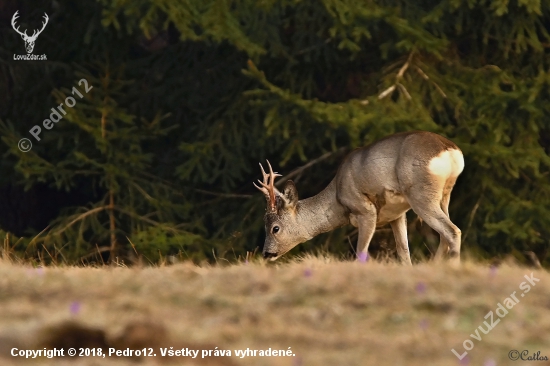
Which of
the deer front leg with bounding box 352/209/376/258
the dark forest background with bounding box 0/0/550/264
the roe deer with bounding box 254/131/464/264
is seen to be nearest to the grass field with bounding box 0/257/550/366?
the roe deer with bounding box 254/131/464/264

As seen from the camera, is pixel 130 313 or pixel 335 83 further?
pixel 335 83

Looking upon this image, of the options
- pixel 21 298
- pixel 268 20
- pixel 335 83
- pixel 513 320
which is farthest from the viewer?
pixel 335 83

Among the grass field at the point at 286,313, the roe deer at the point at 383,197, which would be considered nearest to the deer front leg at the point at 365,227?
the roe deer at the point at 383,197

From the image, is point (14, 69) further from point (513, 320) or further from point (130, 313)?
point (513, 320)

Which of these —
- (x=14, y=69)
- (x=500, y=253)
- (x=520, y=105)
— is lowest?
(x=500, y=253)

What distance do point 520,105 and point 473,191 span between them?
1306 millimetres

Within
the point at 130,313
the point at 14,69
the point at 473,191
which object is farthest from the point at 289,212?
the point at 14,69

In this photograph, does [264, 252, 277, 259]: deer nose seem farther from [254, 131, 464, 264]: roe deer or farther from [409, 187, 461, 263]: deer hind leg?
[409, 187, 461, 263]: deer hind leg

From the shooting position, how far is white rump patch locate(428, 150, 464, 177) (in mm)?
9977

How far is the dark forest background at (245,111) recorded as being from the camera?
45.5ft

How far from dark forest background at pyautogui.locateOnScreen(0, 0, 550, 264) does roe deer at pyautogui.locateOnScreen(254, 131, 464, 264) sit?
2.02 metres

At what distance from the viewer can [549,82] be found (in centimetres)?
1379

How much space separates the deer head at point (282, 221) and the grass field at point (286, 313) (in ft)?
10.9

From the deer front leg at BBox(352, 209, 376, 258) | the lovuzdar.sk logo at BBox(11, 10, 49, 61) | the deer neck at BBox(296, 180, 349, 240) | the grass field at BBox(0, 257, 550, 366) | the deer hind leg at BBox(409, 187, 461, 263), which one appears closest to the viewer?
the grass field at BBox(0, 257, 550, 366)
